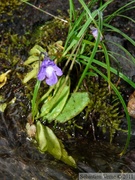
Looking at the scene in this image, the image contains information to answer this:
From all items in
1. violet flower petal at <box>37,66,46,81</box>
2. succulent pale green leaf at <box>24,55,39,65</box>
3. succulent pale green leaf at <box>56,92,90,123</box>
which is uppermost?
succulent pale green leaf at <box>24,55,39,65</box>

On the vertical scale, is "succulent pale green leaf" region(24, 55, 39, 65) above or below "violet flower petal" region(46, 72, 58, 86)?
above

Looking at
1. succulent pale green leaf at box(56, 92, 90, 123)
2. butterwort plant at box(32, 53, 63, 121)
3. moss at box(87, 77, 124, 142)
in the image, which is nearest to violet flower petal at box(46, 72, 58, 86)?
butterwort plant at box(32, 53, 63, 121)

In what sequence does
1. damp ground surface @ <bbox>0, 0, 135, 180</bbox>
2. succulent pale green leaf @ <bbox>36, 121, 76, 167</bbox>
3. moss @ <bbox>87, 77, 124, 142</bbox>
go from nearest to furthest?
damp ground surface @ <bbox>0, 0, 135, 180</bbox> < succulent pale green leaf @ <bbox>36, 121, 76, 167</bbox> < moss @ <bbox>87, 77, 124, 142</bbox>

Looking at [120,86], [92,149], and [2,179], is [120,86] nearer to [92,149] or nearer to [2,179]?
[92,149]

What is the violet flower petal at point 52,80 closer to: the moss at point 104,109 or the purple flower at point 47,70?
the purple flower at point 47,70

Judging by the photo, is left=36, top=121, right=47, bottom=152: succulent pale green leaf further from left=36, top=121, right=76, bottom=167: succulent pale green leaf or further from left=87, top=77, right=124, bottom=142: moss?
left=87, top=77, right=124, bottom=142: moss

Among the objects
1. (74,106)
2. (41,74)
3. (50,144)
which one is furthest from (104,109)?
(41,74)

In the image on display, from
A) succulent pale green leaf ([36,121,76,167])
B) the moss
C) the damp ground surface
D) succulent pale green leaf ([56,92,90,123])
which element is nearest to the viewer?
the damp ground surface
